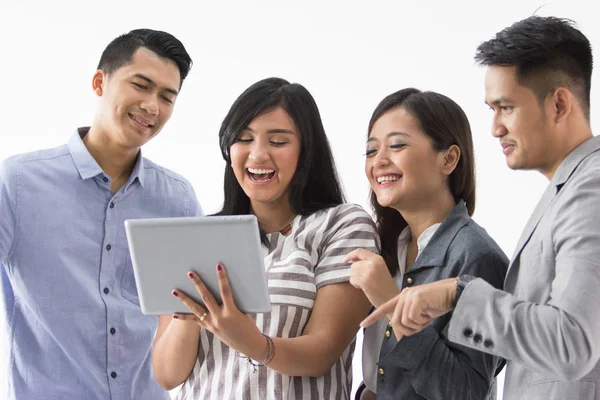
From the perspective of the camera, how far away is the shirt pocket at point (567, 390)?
151cm

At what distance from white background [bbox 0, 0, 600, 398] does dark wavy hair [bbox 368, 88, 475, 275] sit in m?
1.99

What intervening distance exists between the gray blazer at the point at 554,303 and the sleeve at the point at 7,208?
1.43 meters

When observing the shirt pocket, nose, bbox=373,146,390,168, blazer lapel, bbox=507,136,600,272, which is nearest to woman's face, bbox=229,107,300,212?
nose, bbox=373,146,390,168

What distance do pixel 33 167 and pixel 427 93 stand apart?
124 cm

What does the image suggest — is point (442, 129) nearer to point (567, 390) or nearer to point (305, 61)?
point (567, 390)

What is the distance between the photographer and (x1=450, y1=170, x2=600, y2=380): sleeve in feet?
4.58

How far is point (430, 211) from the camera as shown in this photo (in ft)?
6.68

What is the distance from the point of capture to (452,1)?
14.0 ft

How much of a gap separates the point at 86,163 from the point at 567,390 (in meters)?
1.62

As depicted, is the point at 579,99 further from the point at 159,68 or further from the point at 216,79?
the point at 216,79

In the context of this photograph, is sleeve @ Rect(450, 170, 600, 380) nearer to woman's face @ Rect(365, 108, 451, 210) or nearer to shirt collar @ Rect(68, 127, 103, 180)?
woman's face @ Rect(365, 108, 451, 210)

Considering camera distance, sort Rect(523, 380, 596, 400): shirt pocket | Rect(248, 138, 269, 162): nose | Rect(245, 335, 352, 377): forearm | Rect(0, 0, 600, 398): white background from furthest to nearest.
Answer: Rect(0, 0, 600, 398): white background
Rect(248, 138, 269, 162): nose
Rect(245, 335, 352, 377): forearm
Rect(523, 380, 596, 400): shirt pocket

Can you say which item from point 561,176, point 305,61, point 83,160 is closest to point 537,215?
point 561,176

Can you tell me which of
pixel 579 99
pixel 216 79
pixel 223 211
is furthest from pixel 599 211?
pixel 216 79
